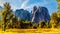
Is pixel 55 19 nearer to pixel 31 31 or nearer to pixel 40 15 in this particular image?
pixel 40 15

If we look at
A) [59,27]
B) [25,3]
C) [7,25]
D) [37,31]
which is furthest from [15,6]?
[59,27]

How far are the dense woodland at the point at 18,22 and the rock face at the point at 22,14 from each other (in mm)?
70

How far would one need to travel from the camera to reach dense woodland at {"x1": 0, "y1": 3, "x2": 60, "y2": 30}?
3.67m

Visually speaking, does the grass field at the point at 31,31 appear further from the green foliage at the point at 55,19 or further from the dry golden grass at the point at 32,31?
the green foliage at the point at 55,19

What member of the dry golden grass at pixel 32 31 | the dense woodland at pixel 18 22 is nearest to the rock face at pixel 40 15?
the dense woodland at pixel 18 22

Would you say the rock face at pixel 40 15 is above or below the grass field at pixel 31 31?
above

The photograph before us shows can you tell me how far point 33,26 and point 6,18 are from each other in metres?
0.66

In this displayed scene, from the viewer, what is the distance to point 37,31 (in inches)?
145

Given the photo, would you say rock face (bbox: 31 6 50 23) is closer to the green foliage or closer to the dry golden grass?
the green foliage

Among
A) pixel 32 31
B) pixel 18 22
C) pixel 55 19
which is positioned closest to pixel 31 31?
pixel 32 31

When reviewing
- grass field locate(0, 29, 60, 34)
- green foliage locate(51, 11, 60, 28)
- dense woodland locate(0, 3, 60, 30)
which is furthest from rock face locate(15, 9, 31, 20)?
green foliage locate(51, 11, 60, 28)

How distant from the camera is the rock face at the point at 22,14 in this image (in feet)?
12.1

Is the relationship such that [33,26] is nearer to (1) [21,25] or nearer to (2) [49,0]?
(1) [21,25]

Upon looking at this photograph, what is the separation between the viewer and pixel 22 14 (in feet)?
12.1
